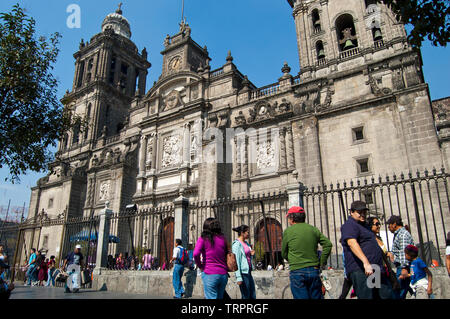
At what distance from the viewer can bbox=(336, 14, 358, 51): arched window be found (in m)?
18.5

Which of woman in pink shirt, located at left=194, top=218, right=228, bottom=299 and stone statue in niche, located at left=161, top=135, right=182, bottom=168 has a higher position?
stone statue in niche, located at left=161, top=135, right=182, bottom=168

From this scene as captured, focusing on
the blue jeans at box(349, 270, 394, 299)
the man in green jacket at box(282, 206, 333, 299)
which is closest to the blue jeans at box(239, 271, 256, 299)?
the man in green jacket at box(282, 206, 333, 299)

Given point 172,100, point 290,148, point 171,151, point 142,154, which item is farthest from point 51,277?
point 172,100

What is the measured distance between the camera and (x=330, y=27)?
63.0ft

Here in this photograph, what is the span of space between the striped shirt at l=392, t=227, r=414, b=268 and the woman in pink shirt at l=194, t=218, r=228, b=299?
2.71 metres

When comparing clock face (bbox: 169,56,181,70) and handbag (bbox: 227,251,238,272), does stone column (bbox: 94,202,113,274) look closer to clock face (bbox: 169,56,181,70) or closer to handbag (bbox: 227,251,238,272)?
handbag (bbox: 227,251,238,272)

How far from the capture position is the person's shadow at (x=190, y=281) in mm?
9076

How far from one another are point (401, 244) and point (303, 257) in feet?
6.58

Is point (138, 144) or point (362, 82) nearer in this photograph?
point (362, 82)

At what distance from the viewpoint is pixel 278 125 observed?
61.5ft

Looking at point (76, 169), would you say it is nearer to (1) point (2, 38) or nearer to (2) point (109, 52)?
(2) point (109, 52)

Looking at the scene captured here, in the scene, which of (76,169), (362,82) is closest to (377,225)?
(362,82)

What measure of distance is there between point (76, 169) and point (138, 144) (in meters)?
6.95

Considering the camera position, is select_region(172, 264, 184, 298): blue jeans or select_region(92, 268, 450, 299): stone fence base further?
select_region(172, 264, 184, 298): blue jeans
